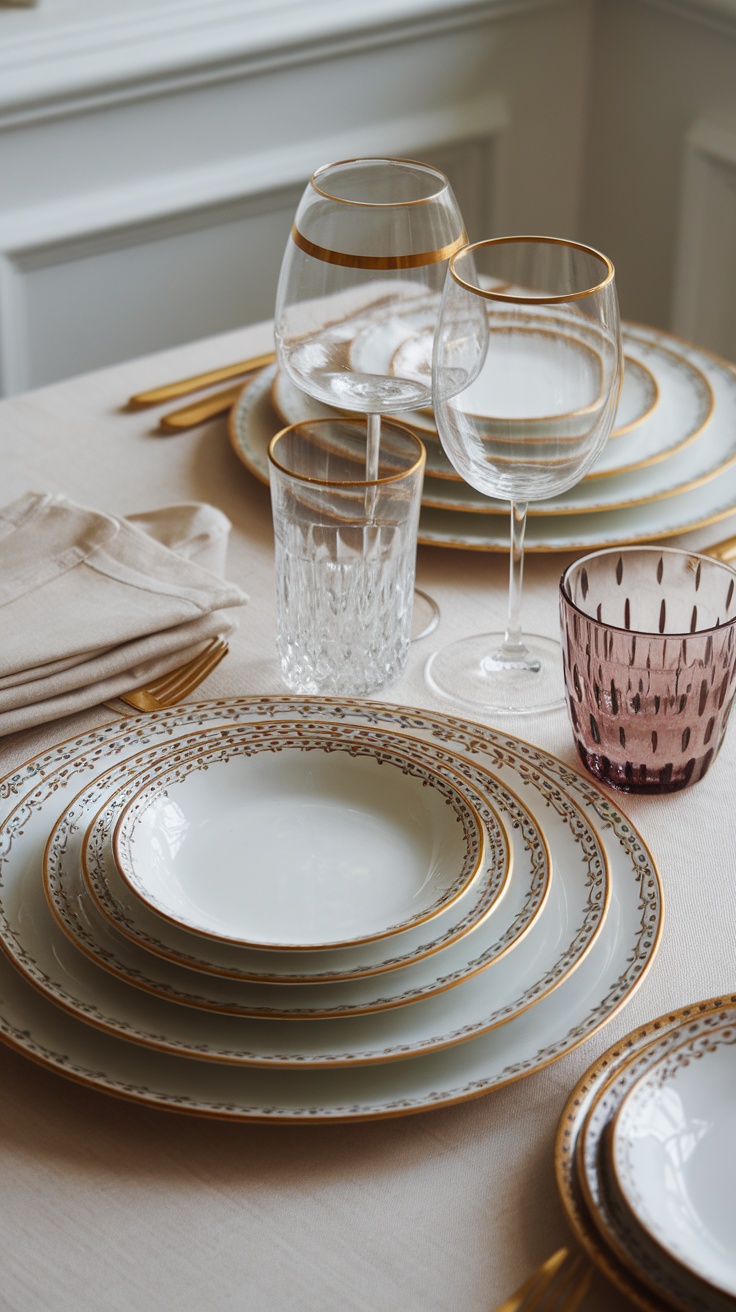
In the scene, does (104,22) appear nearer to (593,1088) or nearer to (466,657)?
(466,657)

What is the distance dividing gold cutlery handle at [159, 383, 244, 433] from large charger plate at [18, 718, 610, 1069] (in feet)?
1.72

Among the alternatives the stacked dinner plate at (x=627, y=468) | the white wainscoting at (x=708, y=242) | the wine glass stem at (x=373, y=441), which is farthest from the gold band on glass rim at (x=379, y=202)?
the white wainscoting at (x=708, y=242)

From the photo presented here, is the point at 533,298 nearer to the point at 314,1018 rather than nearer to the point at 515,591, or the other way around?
the point at 515,591

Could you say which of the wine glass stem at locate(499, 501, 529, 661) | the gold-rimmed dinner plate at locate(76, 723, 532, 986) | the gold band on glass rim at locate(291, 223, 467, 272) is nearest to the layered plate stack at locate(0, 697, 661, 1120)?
the gold-rimmed dinner plate at locate(76, 723, 532, 986)

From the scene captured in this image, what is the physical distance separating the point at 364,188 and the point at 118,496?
0.32 metres

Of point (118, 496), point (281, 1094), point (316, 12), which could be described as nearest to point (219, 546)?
point (118, 496)

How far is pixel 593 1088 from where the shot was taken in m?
0.50

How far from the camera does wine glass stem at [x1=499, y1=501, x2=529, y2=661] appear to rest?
2.54ft

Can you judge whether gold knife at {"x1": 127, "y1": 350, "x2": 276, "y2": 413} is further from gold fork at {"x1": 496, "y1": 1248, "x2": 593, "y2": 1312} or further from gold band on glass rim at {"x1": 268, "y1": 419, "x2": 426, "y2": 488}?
gold fork at {"x1": 496, "y1": 1248, "x2": 593, "y2": 1312}

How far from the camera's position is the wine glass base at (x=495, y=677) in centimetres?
78

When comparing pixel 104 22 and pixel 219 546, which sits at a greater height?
pixel 104 22

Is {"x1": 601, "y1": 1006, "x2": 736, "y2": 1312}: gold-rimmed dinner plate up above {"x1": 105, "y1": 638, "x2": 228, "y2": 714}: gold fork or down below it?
above

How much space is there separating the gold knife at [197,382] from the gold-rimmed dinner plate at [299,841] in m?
0.52

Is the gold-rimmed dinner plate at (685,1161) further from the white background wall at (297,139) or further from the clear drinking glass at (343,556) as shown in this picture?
the white background wall at (297,139)
